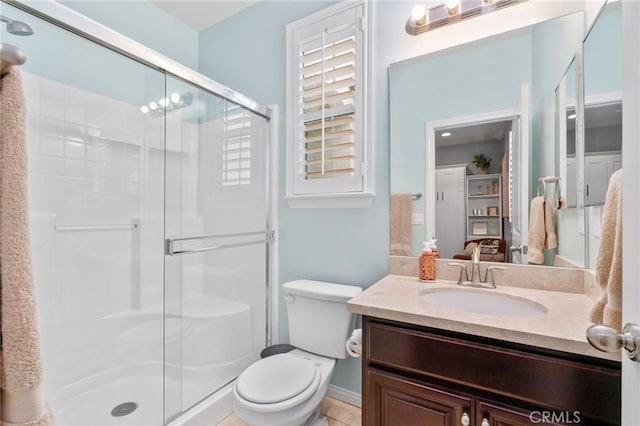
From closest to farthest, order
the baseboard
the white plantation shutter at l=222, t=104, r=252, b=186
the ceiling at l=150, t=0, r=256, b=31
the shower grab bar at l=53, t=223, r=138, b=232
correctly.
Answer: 1. the shower grab bar at l=53, t=223, r=138, b=232
2. the baseboard
3. the white plantation shutter at l=222, t=104, r=252, b=186
4. the ceiling at l=150, t=0, r=256, b=31

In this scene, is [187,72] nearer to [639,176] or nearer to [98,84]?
[98,84]

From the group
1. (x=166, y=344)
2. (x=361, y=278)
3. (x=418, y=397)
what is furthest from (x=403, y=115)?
(x=166, y=344)

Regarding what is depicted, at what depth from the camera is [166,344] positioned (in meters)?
1.60

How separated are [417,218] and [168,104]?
4.97 ft

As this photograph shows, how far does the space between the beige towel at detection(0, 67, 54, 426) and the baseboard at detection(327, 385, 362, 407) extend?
1525mm

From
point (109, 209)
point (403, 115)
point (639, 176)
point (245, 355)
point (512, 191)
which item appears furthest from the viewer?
point (245, 355)

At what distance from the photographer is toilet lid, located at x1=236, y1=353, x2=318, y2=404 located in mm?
1238

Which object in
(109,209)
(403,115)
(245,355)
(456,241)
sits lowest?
(245,355)

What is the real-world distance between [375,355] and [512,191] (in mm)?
973

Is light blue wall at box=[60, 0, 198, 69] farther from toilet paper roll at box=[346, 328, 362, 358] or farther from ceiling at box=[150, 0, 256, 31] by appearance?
toilet paper roll at box=[346, 328, 362, 358]

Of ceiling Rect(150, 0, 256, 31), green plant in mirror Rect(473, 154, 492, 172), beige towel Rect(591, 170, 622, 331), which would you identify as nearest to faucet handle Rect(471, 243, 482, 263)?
green plant in mirror Rect(473, 154, 492, 172)

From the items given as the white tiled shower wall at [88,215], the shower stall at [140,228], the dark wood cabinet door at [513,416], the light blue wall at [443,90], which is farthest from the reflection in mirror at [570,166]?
the white tiled shower wall at [88,215]

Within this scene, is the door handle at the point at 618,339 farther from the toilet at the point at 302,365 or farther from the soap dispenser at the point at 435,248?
the toilet at the point at 302,365

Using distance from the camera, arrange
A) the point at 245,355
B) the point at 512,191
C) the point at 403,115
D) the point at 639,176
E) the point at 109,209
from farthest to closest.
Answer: the point at 245,355, the point at 109,209, the point at 403,115, the point at 512,191, the point at 639,176
